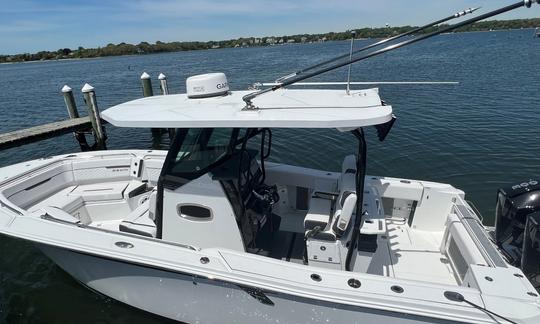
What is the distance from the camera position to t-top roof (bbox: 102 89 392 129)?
271 centimetres

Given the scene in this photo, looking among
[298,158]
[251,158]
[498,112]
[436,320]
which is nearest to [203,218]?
[251,158]

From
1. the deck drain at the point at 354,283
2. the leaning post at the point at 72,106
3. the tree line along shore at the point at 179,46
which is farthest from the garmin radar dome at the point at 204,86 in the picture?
the tree line along shore at the point at 179,46

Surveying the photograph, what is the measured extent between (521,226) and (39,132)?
9.66m

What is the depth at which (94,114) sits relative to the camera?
9.85 m

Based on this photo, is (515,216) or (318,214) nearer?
(515,216)

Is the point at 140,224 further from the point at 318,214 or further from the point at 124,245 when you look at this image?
the point at 318,214

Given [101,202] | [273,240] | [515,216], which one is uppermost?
[515,216]

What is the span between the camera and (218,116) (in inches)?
113

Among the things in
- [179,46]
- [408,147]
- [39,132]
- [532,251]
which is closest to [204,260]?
[532,251]

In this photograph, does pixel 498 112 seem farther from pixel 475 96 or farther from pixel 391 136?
pixel 391 136

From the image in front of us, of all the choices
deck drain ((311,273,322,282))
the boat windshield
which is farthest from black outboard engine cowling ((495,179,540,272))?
the boat windshield

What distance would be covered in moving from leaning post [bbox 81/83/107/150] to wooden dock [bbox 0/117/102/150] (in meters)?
0.21

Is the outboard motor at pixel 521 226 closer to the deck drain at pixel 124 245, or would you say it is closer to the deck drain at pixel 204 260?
the deck drain at pixel 204 260

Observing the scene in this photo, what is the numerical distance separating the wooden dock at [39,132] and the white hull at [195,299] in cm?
570
